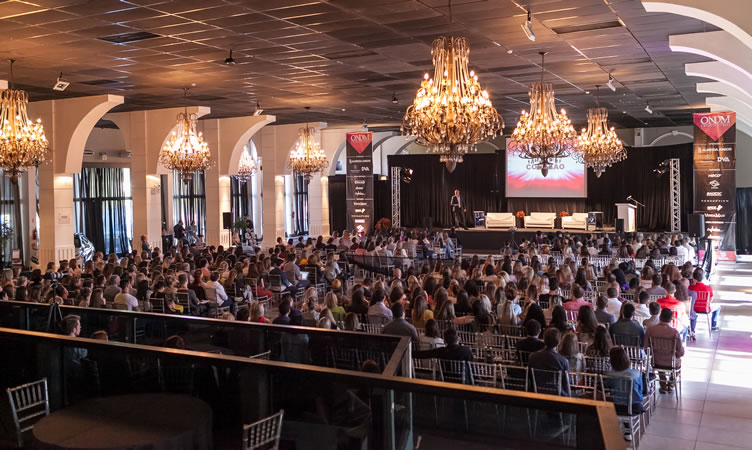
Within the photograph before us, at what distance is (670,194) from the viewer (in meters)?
25.9

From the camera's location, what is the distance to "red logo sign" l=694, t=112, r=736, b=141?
60.1 feet

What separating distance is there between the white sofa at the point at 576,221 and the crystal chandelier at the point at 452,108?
1947cm

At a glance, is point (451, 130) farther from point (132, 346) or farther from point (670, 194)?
point (670, 194)

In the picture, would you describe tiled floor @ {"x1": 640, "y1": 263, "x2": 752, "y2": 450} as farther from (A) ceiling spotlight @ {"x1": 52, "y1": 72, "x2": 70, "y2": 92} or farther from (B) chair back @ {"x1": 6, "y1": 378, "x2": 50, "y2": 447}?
(A) ceiling spotlight @ {"x1": 52, "y1": 72, "x2": 70, "y2": 92}

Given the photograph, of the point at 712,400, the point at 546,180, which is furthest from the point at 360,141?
the point at 712,400

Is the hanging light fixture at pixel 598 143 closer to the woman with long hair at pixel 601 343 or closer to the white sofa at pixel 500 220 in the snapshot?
the woman with long hair at pixel 601 343

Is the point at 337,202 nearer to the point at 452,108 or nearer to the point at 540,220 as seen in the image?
the point at 540,220

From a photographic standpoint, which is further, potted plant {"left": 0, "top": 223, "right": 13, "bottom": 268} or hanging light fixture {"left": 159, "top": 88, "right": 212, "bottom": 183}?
potted plant {"left": 0, "top": 223, "right": 13, "bottom": 268}

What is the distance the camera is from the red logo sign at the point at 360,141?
2342cm

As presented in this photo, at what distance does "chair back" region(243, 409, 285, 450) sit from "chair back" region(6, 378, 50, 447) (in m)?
1.77

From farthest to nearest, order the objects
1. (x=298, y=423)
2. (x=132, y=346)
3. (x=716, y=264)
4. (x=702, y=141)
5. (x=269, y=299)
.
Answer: (x=716, y=264), (x=702, y=141), (x=269, y=299), (x=132, y=346), (x=298, y=423)

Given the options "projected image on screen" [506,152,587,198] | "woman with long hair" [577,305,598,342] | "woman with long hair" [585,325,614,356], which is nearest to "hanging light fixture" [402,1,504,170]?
"woman with long hair" [585,325,614,356]

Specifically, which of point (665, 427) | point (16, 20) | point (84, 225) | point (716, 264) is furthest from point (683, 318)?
point (84, 225)

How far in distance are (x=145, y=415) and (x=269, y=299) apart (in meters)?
8.36
